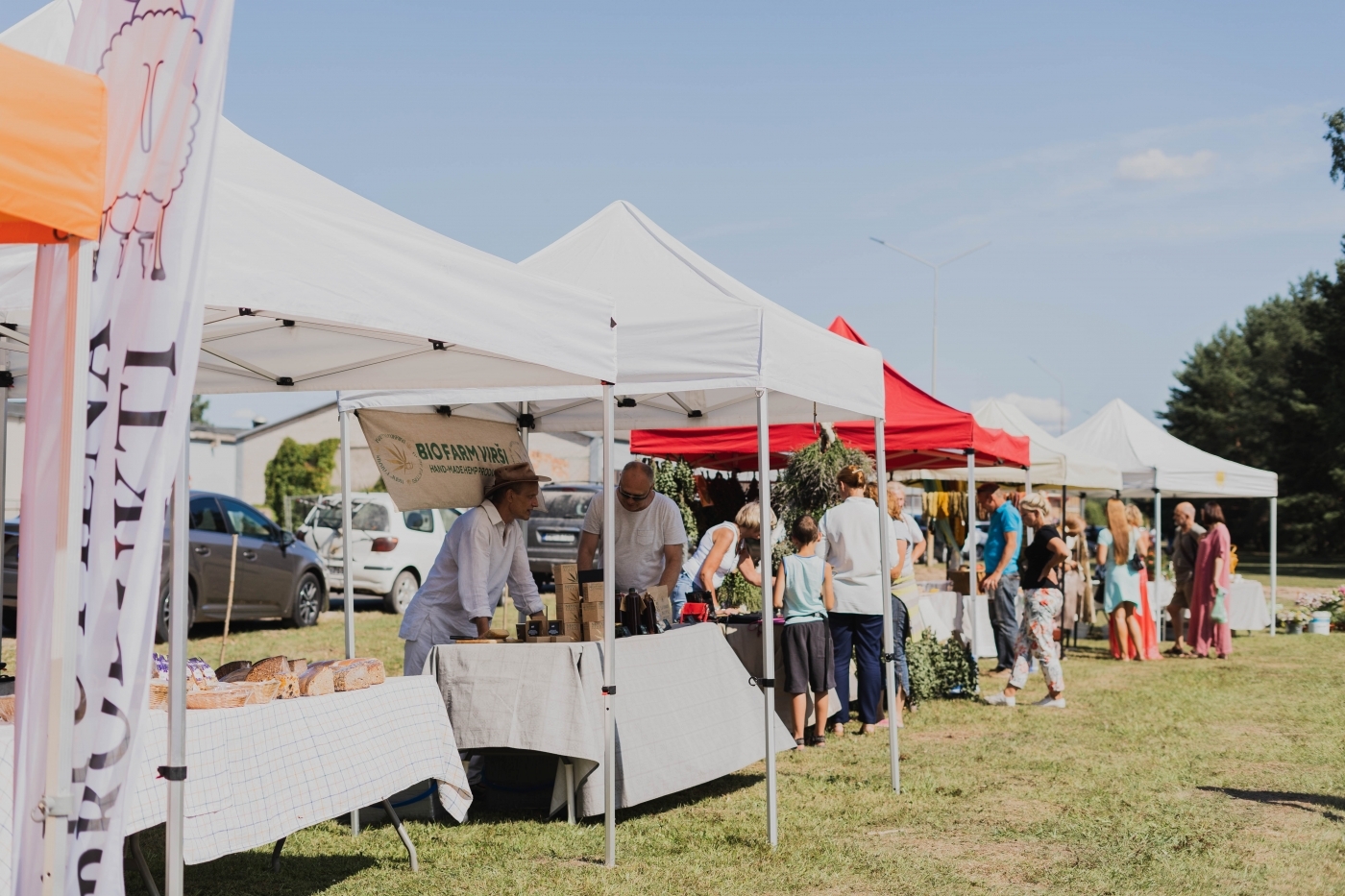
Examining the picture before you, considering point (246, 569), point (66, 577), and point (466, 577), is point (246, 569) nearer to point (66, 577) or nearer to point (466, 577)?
point (466, 577)

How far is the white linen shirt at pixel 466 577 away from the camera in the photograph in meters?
6.31

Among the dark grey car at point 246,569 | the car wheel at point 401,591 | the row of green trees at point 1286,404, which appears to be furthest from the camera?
the row of green trees at point 1286,404

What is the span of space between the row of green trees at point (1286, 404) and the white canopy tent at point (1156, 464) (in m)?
21.6

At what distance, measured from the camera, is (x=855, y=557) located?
858cm

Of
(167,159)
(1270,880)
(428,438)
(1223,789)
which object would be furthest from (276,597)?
(167,159)

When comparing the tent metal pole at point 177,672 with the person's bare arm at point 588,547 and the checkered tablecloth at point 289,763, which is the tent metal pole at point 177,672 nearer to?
the checkered tablecloth at point 289,763

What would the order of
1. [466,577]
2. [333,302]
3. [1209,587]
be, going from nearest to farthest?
[333,302] → [466,577] → [1209,587]

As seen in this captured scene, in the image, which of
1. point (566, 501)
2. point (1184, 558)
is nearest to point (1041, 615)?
point (1184, 558)

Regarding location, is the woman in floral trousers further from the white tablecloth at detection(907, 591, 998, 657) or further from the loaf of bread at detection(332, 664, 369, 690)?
the loaf of bread at detection(332, 664, 369, 690)

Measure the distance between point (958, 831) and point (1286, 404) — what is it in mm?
43889

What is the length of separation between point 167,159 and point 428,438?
4710mm

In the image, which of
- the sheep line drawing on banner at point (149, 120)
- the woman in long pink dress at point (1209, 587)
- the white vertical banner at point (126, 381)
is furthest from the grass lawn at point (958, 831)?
the woman in long pink dress at point (1209, 587)

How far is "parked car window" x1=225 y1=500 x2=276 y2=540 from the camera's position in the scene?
14.6m

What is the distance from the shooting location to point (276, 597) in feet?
49.3
